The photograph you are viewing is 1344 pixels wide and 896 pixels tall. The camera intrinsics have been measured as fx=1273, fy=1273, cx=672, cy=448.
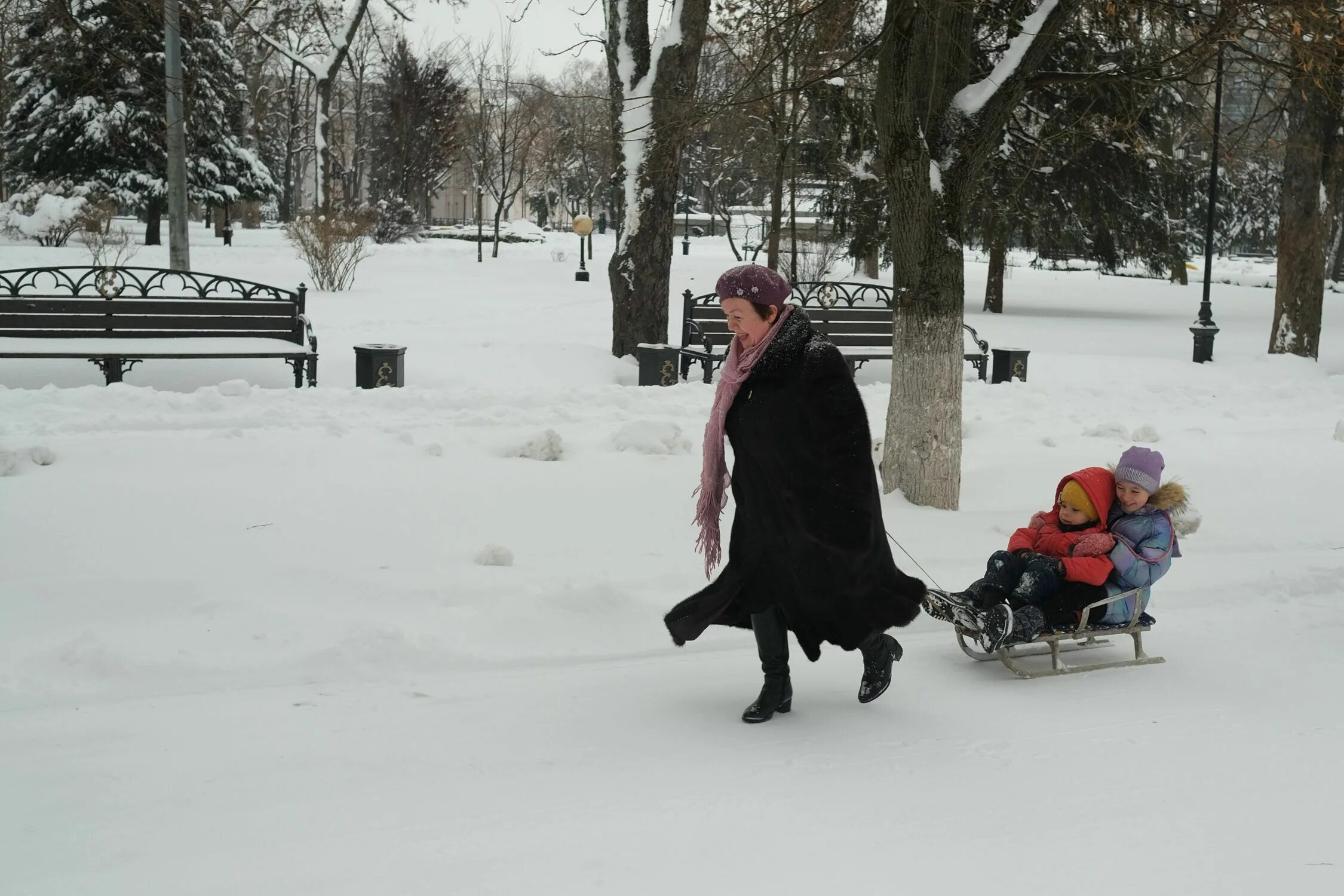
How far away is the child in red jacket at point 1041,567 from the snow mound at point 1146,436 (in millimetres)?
5274

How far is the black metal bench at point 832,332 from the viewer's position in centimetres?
1420

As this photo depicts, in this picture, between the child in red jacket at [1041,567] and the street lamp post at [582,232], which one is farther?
the street lamp post at [582,232]

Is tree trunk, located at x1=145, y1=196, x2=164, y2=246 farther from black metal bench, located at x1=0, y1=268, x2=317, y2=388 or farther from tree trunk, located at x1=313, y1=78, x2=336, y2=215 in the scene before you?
black metal bench, located at x1=0, y1=268, x2=317, y2=388

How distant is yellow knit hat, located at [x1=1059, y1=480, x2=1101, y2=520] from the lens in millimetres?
5664

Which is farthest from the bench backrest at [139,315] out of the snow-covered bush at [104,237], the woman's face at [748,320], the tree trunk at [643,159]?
the snow-covered bush at [104,237]

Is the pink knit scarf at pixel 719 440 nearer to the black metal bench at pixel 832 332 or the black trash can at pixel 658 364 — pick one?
the black trash can at pixel 658 364

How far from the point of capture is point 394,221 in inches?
1674

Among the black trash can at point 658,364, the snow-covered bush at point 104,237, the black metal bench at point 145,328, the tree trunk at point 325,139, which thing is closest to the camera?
the black metal bench at point 145,328

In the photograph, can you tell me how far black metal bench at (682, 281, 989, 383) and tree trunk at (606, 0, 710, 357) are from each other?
0.37 metres

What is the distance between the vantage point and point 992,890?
3.58 meters

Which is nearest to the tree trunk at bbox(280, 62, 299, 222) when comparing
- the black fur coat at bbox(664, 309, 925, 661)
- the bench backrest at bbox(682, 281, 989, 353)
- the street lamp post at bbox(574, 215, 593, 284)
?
the street lamp post at bbox(574, 215, 593, 284)

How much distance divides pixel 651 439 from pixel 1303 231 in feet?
41.1

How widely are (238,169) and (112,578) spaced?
108ft

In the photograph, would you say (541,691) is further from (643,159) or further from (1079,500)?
Answer: (643,159)
